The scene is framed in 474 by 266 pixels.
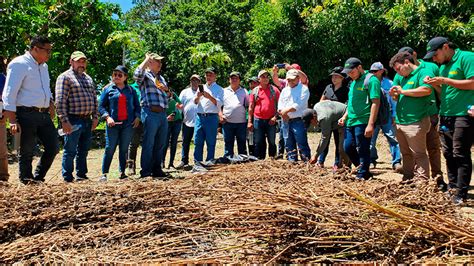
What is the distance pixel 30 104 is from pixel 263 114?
12.4ft

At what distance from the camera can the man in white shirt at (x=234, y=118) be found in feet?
25.8

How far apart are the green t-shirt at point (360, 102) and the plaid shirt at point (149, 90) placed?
261cm

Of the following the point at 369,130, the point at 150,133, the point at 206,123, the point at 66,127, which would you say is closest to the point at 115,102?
the point at 150,133

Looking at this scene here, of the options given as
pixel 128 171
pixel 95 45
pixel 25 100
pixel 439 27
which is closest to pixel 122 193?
pixel 25 100

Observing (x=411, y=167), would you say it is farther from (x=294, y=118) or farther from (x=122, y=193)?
(x=122, y=193)

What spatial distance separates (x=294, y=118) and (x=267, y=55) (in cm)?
1266

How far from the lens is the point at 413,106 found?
5.03 meters

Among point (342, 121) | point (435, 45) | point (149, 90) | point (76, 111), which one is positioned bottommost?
point (342, 121)

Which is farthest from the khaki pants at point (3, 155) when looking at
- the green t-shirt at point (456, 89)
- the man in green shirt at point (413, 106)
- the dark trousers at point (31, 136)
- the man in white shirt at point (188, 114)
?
the green t-shirt at point (456, 89)

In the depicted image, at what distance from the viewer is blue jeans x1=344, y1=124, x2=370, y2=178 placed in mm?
5613

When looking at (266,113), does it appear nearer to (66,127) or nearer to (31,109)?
(66,127)

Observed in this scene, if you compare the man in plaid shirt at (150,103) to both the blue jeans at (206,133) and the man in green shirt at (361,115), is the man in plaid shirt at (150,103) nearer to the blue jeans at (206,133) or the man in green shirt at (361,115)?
the blue jeans at (206,133)

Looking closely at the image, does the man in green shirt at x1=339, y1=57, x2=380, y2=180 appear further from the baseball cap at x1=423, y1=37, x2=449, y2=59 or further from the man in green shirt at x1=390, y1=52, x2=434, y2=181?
the baseball cap at x1=423, y1=37, x2=449, y2=59

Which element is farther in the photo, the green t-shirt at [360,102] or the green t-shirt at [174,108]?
the green t-shirt at [174,108]
